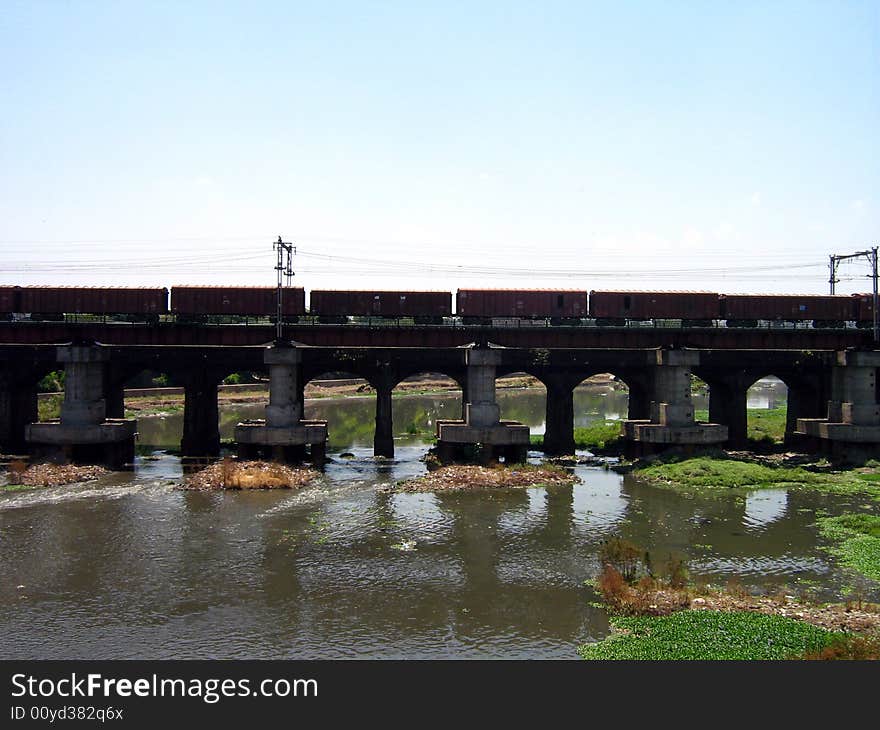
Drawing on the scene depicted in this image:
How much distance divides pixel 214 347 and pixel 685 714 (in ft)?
131

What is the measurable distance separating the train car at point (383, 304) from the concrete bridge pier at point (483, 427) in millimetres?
4855

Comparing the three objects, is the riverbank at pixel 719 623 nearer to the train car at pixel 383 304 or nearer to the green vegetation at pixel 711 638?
the green vegetation at pixel 711 638

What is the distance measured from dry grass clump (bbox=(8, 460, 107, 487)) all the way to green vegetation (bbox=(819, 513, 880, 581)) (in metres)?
38.4

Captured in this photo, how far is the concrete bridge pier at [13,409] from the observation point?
47.9m

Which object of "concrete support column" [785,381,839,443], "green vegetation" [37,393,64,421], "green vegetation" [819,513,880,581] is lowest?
"green vegetation" [819,513,880,581]

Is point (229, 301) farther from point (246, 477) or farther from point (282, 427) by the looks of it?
point (246, 477)

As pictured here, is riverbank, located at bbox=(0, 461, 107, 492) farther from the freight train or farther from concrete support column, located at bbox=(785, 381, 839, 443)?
concrete support column, located at bbox=(785, 381, 839, 443)

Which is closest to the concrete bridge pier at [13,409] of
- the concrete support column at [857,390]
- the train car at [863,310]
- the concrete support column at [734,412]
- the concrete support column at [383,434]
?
the concrete support column at [383,434]

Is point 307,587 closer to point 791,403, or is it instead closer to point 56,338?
point 56,338

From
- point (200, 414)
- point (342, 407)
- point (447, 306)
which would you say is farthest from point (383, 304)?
point (342, 407)

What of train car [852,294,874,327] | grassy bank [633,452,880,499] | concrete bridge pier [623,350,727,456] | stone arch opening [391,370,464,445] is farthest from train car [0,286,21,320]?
train car [852,294,874,327]

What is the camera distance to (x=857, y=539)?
28156 millimetres

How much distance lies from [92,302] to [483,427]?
90.8 feet

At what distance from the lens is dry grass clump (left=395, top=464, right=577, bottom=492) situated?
39.2m
